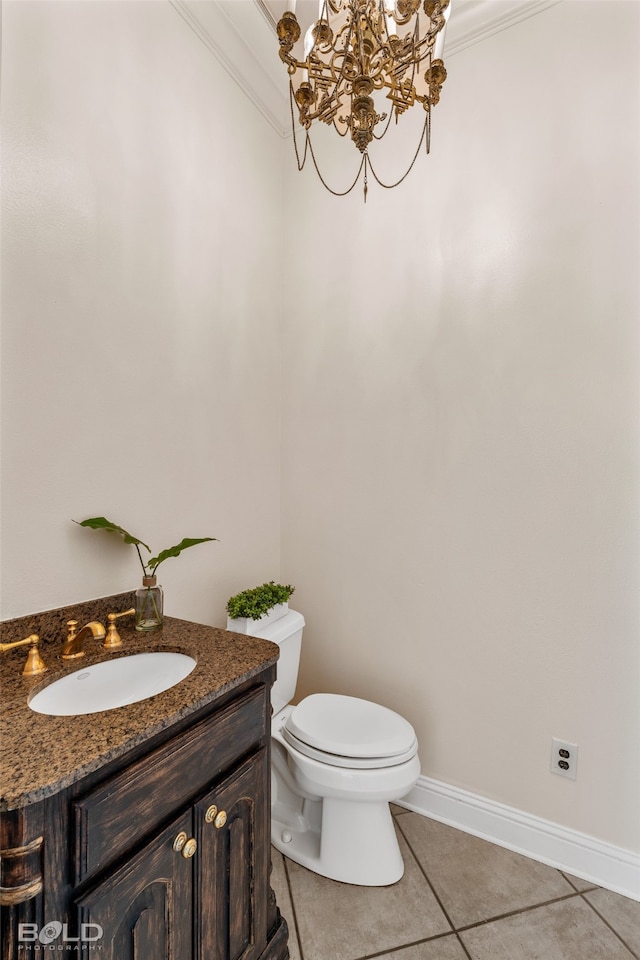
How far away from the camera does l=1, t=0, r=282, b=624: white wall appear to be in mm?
1194

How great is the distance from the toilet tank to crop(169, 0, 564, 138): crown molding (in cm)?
208

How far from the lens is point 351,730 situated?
163cm

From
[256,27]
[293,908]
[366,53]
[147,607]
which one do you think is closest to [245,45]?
[256,27]

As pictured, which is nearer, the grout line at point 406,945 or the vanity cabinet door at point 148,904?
the vanity cabinet door at point 148,904

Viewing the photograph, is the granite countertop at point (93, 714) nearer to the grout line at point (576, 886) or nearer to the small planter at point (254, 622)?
the small planter at point (254, 622)

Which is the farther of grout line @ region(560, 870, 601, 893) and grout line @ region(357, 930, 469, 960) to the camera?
grout line @ region(560, 870, 601, 893)

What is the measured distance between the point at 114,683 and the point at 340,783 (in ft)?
2.50

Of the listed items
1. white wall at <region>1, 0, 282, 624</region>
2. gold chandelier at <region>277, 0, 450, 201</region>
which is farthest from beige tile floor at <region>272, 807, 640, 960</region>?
gold chandelier at <region>277, 0, 450, 201</region>

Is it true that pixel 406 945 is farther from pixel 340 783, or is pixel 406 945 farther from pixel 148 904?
pixel 148 904

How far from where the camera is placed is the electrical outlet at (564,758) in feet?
5.30

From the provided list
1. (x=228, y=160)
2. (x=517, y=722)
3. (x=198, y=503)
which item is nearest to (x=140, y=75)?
(x=228, y=160)

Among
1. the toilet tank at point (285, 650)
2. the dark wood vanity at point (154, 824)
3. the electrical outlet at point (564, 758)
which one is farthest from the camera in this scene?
the toilet tank at point (285, 650)

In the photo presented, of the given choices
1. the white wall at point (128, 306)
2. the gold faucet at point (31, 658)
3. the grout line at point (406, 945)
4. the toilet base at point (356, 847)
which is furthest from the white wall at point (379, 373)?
the grout line at point (406, 945)

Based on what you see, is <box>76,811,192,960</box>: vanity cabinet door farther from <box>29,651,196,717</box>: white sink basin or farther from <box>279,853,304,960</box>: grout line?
→ <box>279,853,304,960</box>: grout line
